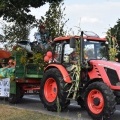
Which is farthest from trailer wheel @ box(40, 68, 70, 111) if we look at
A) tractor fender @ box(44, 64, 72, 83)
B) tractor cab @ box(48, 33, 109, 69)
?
tractor cab @ box(48, 33, 109, 69)

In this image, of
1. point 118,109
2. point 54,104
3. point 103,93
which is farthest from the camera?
point 118,109

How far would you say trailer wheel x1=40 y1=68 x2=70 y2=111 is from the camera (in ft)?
36.2

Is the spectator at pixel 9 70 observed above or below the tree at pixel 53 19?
below

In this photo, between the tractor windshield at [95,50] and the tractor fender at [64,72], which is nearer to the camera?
the tractor fender at [64,72]

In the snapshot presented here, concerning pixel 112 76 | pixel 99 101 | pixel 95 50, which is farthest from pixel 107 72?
pixel 95 50

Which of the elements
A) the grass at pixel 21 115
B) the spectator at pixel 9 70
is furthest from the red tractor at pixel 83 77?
the spectator at pixel 9 70

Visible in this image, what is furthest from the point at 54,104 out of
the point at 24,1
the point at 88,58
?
the point at 24,1

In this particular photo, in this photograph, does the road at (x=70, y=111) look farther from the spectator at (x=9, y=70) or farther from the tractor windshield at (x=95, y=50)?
the tractor windshield at (x=95, y=50)

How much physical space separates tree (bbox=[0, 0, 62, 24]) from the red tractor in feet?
20.9

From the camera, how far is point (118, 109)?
41.1 ft

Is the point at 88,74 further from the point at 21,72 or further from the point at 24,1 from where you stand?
the point at 24,1

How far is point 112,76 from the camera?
10172mm

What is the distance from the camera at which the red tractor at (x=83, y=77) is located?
9922mm

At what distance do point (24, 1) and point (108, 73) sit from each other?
913 cm
